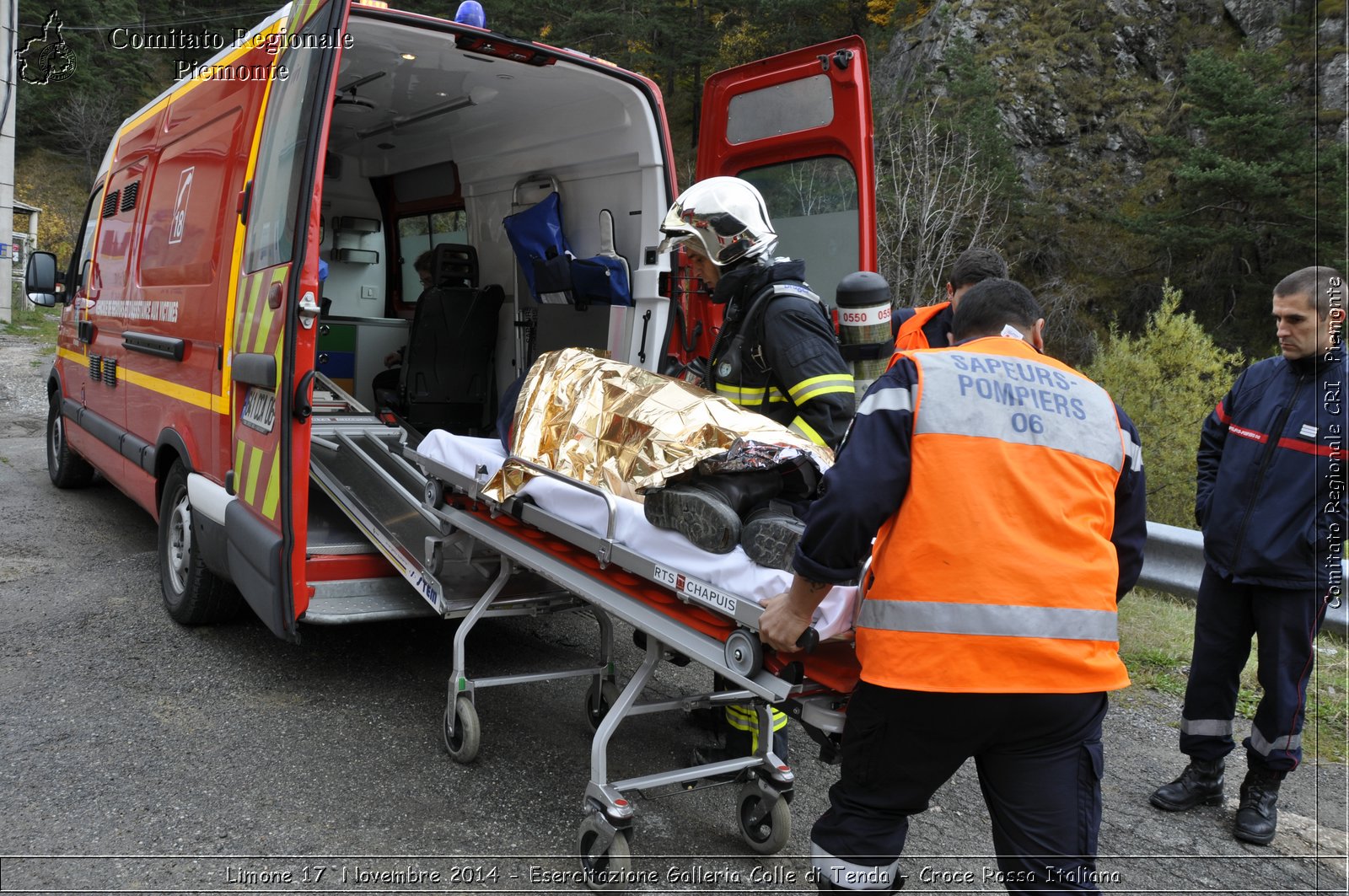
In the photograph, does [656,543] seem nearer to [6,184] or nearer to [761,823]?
→ [761,823]

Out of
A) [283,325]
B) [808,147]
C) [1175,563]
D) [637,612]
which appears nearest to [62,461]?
[283,325]

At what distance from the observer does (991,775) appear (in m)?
1.93

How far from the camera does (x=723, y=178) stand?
308cm

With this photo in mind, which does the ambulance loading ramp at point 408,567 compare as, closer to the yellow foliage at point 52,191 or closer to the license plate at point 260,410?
the license plate at point 260,410

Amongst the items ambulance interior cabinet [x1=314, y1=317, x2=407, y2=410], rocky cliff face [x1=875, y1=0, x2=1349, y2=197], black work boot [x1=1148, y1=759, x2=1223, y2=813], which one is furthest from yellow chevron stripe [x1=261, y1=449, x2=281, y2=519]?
rocky cliff face [x1=875, y1=0, x2=1349, y2=197]

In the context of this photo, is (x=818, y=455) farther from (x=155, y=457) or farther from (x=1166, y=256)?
(x=1166, y=256)

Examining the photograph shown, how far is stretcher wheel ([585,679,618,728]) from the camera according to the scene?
3.59 metres

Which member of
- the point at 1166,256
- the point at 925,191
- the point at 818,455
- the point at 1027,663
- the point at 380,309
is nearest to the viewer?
the point at 1027,663

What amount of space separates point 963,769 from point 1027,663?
1.94 m

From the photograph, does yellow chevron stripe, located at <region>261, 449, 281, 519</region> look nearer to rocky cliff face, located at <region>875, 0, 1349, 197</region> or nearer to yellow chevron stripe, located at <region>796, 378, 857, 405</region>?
yellow chevron stripe, located at <region>796, 378, 857, 405</region>

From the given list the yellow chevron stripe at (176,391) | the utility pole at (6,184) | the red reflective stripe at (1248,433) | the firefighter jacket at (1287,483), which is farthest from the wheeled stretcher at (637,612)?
the utility pole at (6,184)

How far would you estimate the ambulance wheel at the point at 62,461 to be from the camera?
6793 mm

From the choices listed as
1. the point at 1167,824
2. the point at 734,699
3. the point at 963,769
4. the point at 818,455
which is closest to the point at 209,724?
the point at 734,699

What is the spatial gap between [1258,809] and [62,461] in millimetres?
7162
